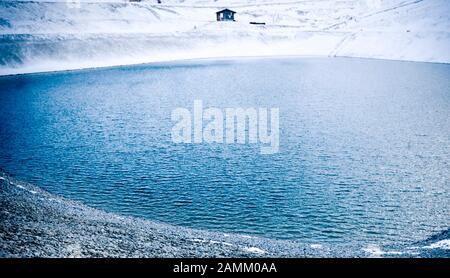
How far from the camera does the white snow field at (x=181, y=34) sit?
93875mm

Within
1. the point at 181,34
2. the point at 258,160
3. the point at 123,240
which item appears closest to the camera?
the point at 123,240

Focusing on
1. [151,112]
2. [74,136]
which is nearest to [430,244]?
[74,136]

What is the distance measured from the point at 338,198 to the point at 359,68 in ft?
243

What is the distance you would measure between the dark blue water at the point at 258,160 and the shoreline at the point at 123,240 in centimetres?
195

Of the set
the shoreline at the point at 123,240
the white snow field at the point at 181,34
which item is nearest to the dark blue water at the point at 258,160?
the shoreline at the point at 123,240

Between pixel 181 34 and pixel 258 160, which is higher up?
pixel 181 34

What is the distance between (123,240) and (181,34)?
106 meters

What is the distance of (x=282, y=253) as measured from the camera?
61.8ft

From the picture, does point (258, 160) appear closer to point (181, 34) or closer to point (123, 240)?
point (123, 240)

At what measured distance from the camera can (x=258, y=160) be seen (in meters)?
34.1

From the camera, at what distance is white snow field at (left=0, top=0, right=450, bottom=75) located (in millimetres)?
93875

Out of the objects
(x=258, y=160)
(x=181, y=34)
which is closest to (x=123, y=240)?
(x=258, y=160)

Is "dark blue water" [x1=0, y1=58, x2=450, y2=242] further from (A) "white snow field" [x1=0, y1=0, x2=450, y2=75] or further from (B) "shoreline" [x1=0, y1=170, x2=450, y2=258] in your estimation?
(A) "white snow field" [x1=0, y1=0, x2=450, y2=75]

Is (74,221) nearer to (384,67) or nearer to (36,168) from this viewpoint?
(36,168)
